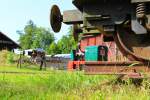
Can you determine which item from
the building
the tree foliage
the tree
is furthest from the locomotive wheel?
the tree

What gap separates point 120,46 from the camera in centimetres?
740

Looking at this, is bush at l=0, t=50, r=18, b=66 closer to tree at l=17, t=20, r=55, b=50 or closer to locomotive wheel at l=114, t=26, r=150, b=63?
locomotive wheel at l=114, t=26, r=150, b=63

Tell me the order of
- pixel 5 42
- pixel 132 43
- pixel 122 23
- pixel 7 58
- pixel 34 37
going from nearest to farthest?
pixel 122 23 < pixel 132 43 < pixel 7 58 < pixel 5 42 < pixel 34 37

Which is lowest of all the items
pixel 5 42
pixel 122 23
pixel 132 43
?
pixel 132 43

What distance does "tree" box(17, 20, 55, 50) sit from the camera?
136 m

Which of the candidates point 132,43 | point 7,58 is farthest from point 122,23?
point 7,58

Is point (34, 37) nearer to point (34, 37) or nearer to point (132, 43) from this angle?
point (34, 37)

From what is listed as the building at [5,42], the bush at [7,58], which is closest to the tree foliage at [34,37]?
the building at [5,42]

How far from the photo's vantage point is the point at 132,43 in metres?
7.40

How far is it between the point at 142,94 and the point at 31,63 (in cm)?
3077

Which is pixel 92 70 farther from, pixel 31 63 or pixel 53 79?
pixel 31 63

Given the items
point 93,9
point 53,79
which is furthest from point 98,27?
point 53,79

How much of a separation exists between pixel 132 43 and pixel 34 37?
13396 cm

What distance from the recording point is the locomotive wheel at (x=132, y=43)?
7223 millimetres
